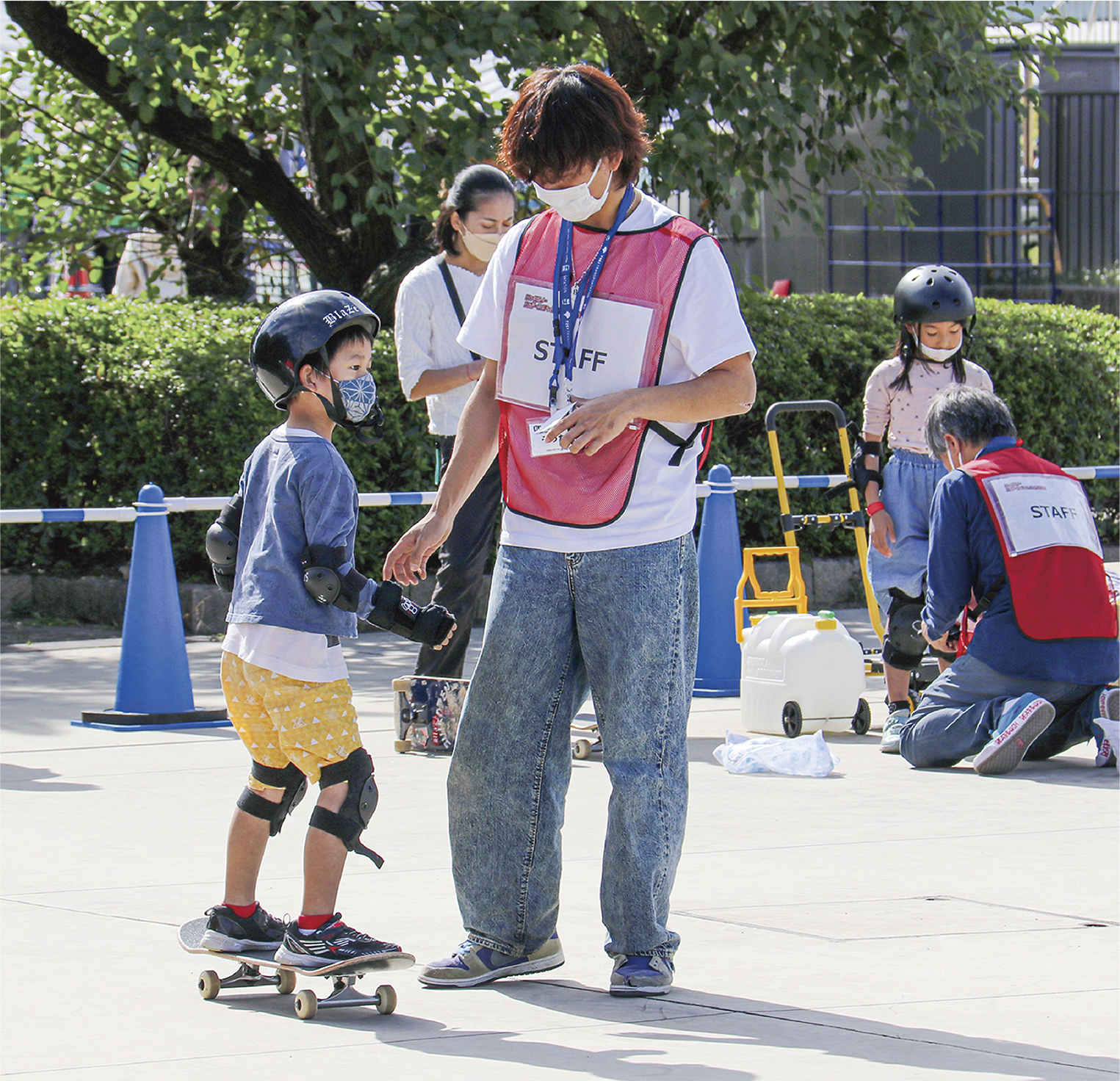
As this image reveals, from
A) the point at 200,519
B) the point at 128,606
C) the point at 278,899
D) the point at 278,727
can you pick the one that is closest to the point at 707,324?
the point at 278,727

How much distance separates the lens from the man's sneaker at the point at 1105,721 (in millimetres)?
6035

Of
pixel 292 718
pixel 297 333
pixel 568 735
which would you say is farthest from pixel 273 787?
pixel 297 333

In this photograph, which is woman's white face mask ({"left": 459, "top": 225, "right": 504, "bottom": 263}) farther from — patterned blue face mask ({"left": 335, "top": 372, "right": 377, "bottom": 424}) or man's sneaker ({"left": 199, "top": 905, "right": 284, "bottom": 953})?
man's sneaker ({"left": 199, "top": 905, "right": 284, "bottom": 953})

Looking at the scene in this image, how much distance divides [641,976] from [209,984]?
90 centimetres

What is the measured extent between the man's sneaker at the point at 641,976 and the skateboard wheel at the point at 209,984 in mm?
828

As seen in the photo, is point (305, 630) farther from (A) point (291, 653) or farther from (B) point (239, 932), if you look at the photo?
(B) point (239, 932)

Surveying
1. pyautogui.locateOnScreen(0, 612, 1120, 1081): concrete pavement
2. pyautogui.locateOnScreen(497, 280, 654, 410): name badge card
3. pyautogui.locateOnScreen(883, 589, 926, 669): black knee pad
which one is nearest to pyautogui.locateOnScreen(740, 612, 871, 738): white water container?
pyautogui.locateOnScreen(883, 589, 926, 669): black knee pad

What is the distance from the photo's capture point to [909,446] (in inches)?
278

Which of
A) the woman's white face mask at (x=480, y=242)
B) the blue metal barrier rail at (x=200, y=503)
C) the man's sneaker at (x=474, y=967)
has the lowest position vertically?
the man's sneaker at (x=474, y=967)

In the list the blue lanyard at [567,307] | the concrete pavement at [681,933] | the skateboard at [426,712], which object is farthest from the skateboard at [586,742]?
the blue lanyard at [567,307]

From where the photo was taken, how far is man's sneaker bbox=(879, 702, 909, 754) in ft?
21.5

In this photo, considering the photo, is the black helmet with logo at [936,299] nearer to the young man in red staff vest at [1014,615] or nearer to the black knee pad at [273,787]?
the young man in red staff vest at [1014,615]

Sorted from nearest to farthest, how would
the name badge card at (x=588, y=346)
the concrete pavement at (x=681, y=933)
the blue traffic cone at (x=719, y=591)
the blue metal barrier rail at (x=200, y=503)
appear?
the concrete pavement at (x=681, y=933) → the name badge card at (x=588, y=346) → the blue metal barrier rail at (x=200, y=503) → the blue traffic cone at (x=719, y=591)

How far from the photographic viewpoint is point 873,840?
5.12 metres
